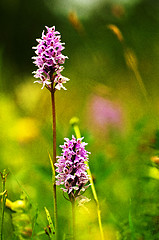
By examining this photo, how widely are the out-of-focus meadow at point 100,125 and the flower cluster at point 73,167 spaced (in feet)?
0.43

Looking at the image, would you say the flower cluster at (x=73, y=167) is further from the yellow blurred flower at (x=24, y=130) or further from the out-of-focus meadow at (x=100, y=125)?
the yellow blurred flower at (x=24, y=130)

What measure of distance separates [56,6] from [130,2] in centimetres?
165

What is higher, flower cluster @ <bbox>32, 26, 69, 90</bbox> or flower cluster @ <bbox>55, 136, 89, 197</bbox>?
flower cluster @ <bbox>32, 26, 69, 90</bbox>

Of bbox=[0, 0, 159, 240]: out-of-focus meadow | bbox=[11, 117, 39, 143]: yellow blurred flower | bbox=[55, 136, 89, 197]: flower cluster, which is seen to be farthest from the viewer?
bbox=[11, 117, 39, 143]: yellow blurred flower

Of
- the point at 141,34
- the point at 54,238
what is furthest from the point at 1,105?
the point at 141,34

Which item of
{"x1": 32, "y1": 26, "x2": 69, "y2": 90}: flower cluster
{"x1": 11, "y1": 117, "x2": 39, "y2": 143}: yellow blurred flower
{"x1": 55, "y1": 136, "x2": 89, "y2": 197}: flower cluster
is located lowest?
{"x1": 55, "y1": 136, "x2": 89, "y2": 197}: flower cluster

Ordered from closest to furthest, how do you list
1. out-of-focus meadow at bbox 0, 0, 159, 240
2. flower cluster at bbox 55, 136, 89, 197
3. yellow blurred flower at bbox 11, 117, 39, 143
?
flower cluster at bbox 55, 136, 89, 197
out-of-focus meadow at bbox 0, 0, 159, 240
yellow blurred flower at bbox 11, 117, 39, 143

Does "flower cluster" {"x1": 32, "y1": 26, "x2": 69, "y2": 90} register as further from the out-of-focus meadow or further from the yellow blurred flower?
the yellow blurred flower

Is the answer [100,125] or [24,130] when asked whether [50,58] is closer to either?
[24,130]

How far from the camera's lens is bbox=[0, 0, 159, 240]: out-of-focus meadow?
4.46 ft

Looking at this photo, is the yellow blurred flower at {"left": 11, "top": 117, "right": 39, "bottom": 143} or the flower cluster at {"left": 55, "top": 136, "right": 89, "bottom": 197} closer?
the flower cluster at {"left": 55, "top": 136, "right": 89, "bottom": 197}

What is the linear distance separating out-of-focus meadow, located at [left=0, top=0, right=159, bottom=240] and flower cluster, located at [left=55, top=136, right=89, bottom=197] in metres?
0.13

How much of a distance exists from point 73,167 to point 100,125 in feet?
6.70

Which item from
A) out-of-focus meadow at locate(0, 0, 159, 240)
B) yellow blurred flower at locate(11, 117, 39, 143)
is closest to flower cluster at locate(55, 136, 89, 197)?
out-of-focus meadow at locate(0, 0, 159, 240)
